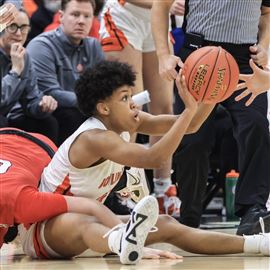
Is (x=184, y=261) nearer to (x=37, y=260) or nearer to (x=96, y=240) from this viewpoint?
(x=96, y=240)

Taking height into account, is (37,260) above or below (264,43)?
below

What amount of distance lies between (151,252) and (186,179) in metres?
0.99

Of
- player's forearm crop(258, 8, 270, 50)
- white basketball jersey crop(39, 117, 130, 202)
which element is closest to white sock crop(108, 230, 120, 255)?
white basketball jersey crop(39, 117, 130, 202)

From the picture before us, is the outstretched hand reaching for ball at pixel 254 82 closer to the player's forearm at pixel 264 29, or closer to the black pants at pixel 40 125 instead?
the player's forearm at pixel 264 29

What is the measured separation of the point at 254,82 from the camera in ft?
13.5

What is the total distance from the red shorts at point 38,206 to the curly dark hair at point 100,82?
512 millimetres

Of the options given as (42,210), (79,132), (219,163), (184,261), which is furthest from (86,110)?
(219,163)

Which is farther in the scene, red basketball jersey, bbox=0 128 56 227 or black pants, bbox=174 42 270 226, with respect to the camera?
black pants, bbox=174 42 270 226

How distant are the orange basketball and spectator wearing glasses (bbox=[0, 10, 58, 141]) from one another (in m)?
2.35

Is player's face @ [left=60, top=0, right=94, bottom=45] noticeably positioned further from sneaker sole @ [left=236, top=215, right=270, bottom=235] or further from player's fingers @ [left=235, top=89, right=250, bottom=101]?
sneaker sole @ [left=236, top=215, right=270, bottom=235]

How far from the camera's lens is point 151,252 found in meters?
3.78

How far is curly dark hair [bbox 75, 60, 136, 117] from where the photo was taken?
3.95 metres

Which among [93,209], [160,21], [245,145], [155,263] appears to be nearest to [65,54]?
[160,21]

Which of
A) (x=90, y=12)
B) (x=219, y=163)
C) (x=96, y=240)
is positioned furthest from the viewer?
(x=219, y=163)
